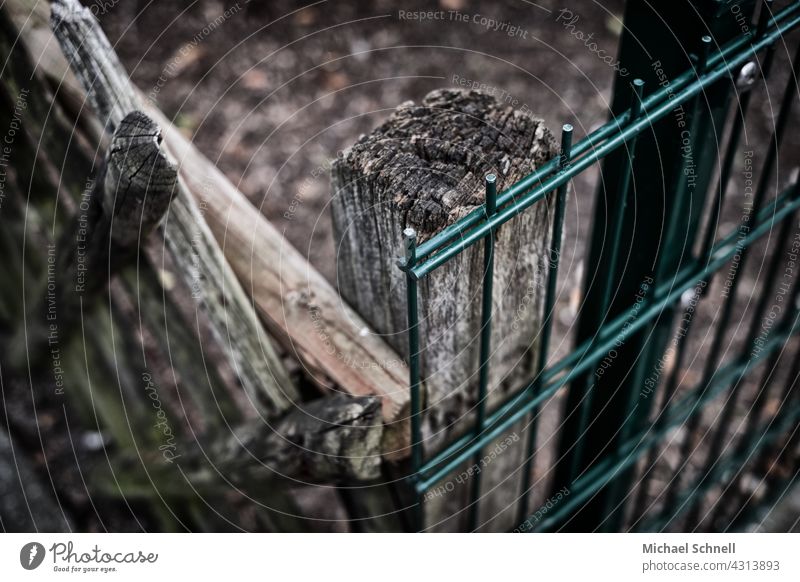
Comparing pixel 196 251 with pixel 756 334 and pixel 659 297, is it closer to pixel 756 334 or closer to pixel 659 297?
pixel 659 297

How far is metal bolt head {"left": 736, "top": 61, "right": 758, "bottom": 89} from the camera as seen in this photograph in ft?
5.26

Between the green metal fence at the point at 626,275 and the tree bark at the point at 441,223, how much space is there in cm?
4

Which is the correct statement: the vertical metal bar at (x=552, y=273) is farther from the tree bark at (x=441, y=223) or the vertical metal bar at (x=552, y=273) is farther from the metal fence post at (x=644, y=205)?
the metal fence post at (x=644, y=205)

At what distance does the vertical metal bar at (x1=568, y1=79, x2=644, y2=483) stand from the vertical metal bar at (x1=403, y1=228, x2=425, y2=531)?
0.43 m

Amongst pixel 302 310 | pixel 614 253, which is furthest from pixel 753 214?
pixel 302 310

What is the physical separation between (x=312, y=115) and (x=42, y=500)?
219 centimetres

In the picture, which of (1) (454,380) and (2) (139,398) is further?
(2) (139,398)

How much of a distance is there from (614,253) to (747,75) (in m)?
0.42

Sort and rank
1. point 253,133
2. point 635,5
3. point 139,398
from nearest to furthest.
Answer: point 635,5 → point 139,398 → point 253,133

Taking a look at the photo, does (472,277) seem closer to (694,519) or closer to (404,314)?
(404,314)

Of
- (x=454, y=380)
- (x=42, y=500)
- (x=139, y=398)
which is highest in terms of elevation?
(x=139, y=398)

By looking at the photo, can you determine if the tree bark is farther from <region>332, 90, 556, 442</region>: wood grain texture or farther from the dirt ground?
the dirt ground
